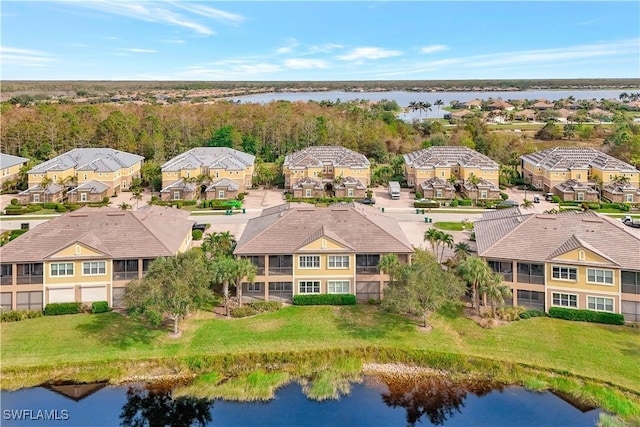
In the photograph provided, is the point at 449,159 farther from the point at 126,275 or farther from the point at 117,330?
the point at 117,330

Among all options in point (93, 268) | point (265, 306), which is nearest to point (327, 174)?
point (265, 306)

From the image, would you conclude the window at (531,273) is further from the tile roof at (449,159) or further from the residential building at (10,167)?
the residential building at (10,167)

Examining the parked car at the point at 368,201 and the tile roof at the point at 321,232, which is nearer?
the tile roof at the point at 321,232

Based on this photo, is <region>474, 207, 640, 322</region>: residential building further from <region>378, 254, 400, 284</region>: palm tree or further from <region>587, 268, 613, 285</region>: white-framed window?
<region>378, 254, 400, 284</region>: palm tree

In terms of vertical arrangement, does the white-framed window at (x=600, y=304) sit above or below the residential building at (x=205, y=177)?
below

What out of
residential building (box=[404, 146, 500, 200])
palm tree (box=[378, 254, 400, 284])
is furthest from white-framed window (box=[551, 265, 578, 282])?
residential building (box=[404, 146, 500, 200])

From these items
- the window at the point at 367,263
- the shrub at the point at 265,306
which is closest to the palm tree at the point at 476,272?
the window at the point at 367,263
